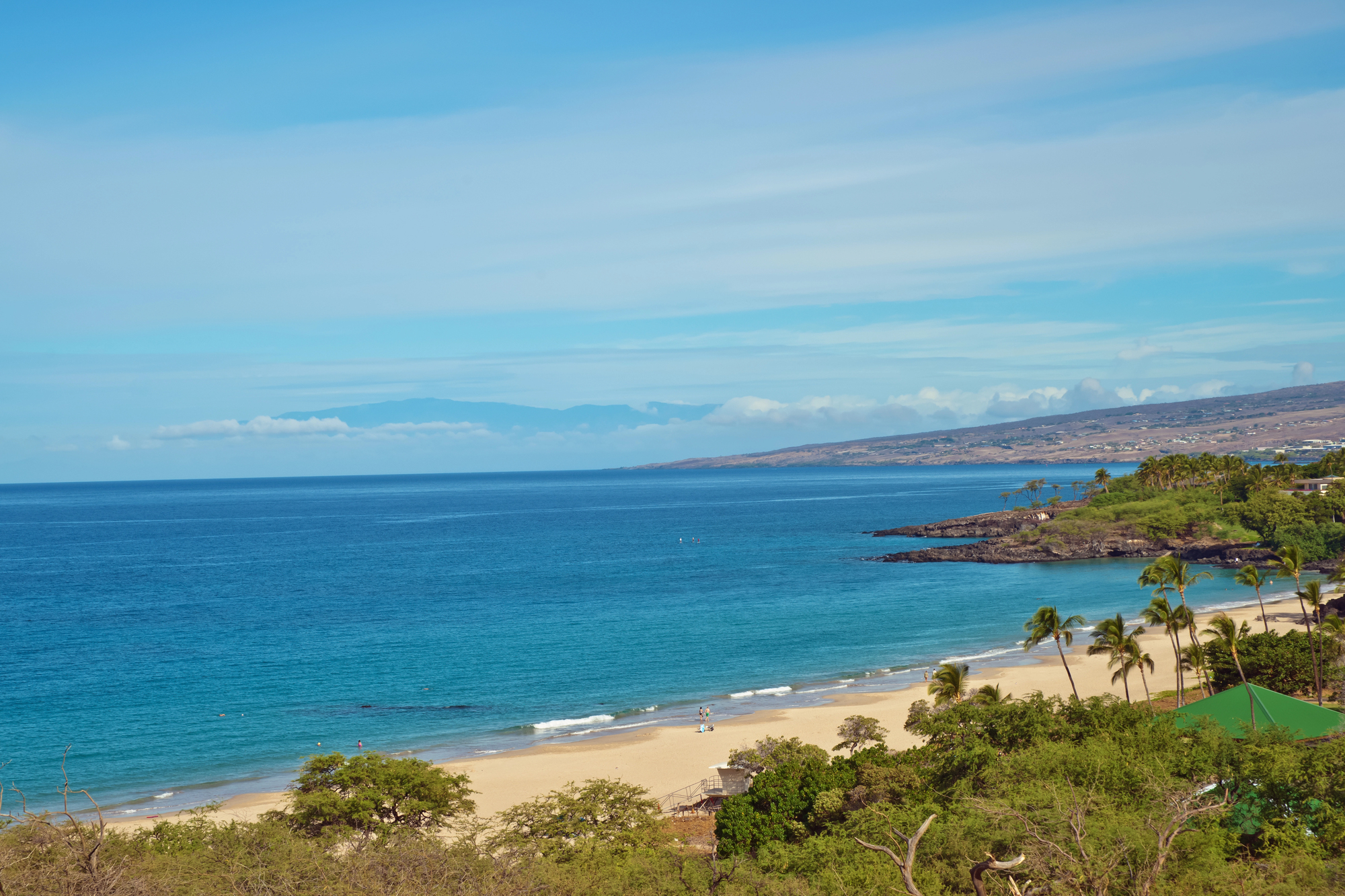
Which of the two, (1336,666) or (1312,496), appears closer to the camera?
(1336,666)

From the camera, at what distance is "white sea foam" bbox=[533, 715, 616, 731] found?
47809mm

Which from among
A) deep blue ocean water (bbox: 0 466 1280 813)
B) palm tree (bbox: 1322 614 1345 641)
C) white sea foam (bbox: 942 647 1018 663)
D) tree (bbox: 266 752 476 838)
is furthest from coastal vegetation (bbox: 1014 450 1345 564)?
tree (bbox: 266 752 476 838)

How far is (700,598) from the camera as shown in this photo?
84.2 m

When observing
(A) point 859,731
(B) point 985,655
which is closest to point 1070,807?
(A) point 859,731

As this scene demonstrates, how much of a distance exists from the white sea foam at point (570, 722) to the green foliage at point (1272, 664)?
2804 centimetres

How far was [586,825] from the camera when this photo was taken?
26500mm

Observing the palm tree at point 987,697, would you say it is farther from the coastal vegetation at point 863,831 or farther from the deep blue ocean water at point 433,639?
the deep blue ocean water at point 433,639

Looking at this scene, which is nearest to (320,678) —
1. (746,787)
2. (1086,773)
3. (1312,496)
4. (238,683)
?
(238,683)

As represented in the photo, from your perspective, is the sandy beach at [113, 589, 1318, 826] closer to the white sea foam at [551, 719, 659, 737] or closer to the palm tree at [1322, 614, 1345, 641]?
the white sea foam at [551, 719, 659, 737]

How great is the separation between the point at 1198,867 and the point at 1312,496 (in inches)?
3988

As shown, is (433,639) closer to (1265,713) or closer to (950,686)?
(950,686)

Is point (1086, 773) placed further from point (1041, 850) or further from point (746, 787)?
point (746, 787)

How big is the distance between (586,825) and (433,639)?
147 ft

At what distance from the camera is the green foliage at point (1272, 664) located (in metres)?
42.0
